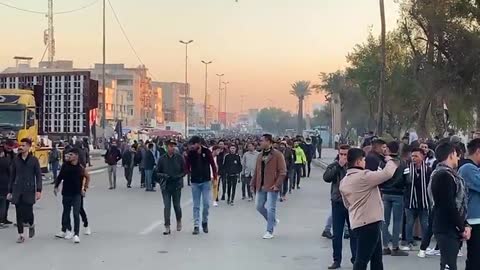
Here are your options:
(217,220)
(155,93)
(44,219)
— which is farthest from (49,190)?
(155,93)

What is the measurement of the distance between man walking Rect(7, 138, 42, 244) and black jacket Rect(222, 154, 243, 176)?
26.9 feet

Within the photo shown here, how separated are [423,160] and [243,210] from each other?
7684mm

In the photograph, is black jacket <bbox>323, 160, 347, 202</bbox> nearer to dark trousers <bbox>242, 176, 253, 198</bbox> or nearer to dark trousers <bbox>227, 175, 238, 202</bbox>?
dark trousers <bbox>227, 175, 238, 202</bbox>

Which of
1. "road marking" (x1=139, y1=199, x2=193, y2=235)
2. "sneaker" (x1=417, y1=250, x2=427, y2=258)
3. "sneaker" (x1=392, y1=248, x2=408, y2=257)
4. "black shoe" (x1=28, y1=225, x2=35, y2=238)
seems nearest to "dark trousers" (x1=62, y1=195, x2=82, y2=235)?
"black shoe" (x1=28, y1=225, x2=35, y2=238)

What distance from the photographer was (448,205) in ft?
25.6

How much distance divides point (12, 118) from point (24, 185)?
16.8 m

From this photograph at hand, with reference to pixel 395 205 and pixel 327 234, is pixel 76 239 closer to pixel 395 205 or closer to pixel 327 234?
pixel 327 234

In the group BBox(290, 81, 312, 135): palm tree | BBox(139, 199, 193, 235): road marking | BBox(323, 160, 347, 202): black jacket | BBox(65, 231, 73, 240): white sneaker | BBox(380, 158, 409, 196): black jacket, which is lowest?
BBox(139, 199, 193, 235): road marking

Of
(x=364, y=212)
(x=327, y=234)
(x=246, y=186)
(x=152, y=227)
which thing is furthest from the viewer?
(x=246, y=186)

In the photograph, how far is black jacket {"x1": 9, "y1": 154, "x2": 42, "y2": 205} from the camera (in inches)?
515

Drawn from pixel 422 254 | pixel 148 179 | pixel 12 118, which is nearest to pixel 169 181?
pixel 422 254

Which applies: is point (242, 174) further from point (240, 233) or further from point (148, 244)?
point (148, 244)

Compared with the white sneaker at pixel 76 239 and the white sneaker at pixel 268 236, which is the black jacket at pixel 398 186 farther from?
the white sneaker at pixel 76 239

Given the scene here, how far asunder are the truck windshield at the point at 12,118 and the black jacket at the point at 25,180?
16265 millimetres
